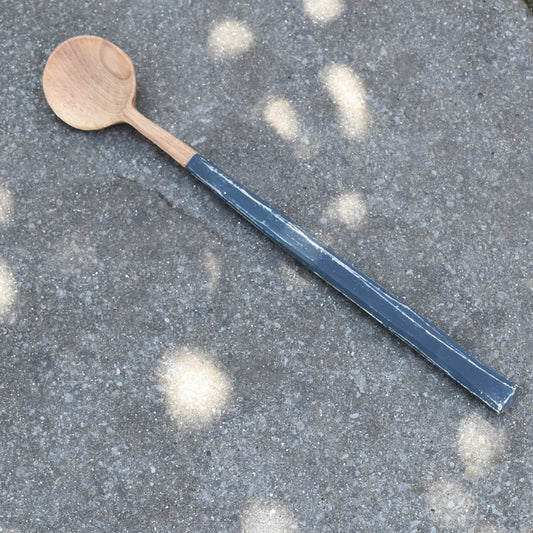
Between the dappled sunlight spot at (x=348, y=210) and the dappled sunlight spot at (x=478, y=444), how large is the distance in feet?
2.25

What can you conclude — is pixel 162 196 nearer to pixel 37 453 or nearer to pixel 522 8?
pixel 37 453

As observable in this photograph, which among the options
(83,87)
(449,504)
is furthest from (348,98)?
(449,504)

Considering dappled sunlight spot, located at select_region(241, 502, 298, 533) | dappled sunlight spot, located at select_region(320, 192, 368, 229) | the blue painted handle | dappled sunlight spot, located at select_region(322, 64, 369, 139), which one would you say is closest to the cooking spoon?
the blue painted handle

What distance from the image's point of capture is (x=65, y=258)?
2045 millimetres

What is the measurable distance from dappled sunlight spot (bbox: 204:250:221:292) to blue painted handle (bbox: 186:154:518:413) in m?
0.17

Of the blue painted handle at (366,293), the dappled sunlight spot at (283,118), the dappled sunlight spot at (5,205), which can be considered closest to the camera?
the blue painted handle at (366,293)

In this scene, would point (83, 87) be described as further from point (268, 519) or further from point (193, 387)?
point (268, 519)

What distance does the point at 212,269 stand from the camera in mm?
2070

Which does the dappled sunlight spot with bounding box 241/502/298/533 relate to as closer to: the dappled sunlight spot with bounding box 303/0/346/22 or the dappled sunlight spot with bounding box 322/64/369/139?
the dappled sunlight spot with bounding box 322/64/369/139

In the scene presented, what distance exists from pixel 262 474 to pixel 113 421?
0.46 meters

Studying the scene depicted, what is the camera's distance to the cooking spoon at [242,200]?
1938 mm

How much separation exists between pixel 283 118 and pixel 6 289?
1005 millimetres

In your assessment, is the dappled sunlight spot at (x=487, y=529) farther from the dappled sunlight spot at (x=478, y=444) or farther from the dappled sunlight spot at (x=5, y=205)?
the dappled sunlight spot at (x=5, y=205)

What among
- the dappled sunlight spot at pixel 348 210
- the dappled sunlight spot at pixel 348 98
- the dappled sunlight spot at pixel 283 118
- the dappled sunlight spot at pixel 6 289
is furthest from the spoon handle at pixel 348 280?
the dappled sunlight spot at pixel 6 289
